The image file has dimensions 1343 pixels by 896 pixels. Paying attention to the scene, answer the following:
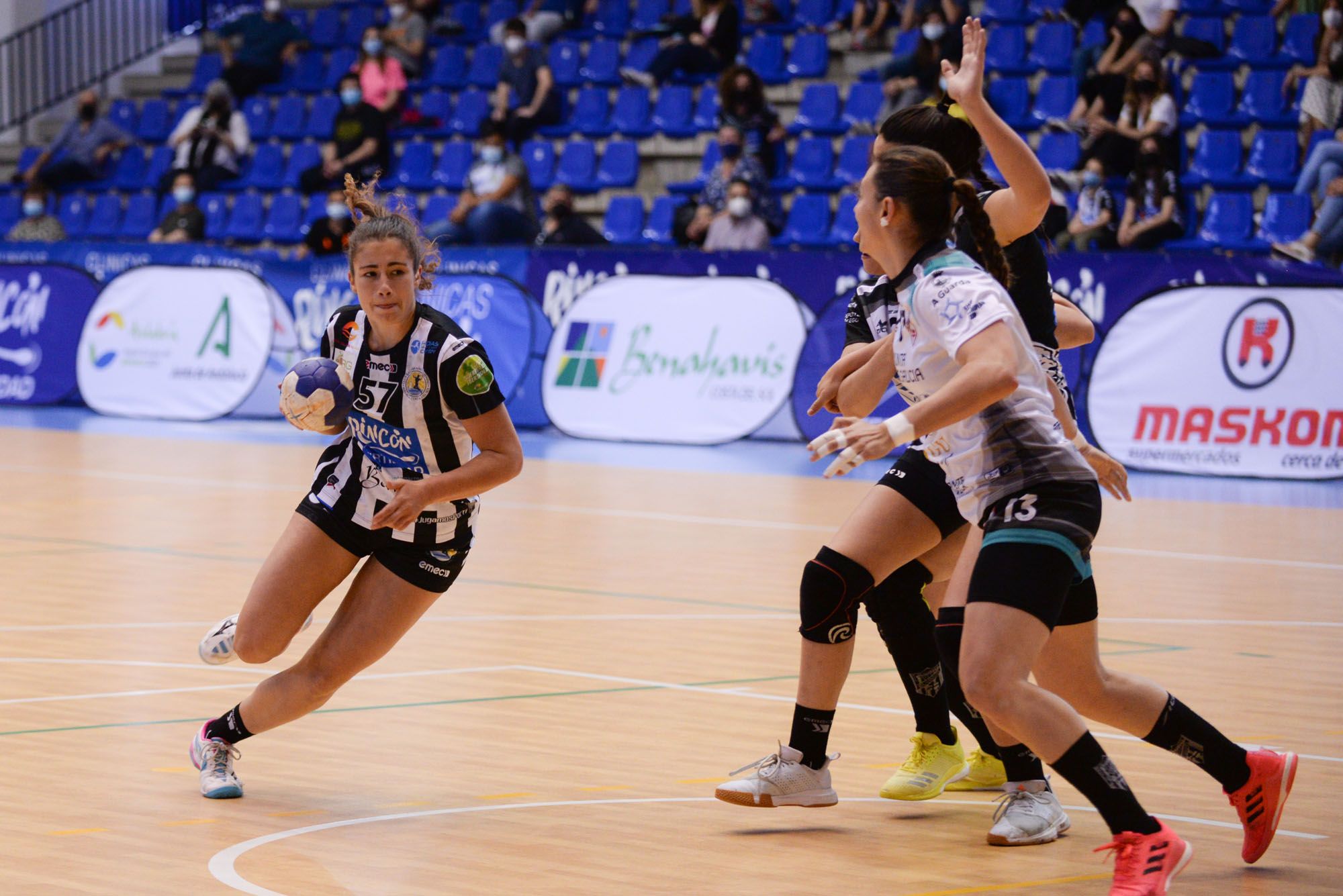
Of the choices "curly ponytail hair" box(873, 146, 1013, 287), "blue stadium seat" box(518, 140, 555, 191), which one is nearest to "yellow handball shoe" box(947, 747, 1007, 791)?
"curly ponytail hair" box(873, 146, 1013, 287)

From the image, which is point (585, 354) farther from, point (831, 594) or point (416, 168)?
point (831, 594)

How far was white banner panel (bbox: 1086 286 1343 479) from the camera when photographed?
47.1ft

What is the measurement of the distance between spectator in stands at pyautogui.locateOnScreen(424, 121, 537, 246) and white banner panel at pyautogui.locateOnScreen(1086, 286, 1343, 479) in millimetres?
7027

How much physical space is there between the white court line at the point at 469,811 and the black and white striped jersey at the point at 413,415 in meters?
0.82

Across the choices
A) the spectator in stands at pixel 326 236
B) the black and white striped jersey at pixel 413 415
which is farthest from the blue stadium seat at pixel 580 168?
the black and white striped jersey at pixel 413 415

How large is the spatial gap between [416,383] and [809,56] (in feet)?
54.5

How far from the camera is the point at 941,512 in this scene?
5203 millimetres

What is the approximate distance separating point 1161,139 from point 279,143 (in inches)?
491

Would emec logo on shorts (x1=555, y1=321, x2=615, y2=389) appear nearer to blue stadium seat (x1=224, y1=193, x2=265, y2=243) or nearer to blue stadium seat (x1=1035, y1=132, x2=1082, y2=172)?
blue stadium seat (x1=1035, y1=132, x2=1082, y2=172)

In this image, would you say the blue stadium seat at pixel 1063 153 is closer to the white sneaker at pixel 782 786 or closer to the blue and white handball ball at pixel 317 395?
the blue and white handball ball at pixel 317 395

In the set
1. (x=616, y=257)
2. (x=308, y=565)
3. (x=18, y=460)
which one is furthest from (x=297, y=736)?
(x=616, y=257)

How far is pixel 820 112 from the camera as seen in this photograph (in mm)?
20562

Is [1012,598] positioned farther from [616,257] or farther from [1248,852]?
[616,257]

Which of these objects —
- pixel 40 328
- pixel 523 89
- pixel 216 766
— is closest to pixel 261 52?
pixel 523 89
